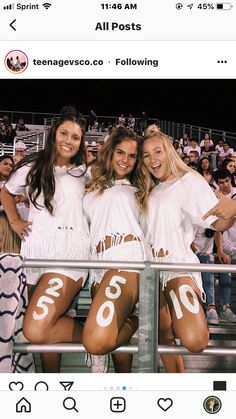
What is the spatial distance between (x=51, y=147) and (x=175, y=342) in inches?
29.9

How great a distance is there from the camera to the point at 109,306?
1.67m

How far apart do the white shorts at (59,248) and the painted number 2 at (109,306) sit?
0.47 feet

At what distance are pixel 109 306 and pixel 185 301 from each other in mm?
236

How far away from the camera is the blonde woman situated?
172 cm
